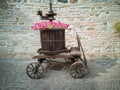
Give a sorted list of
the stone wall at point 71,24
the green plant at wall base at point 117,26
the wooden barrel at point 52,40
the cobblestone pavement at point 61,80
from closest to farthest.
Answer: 1. the cobblestone pavement at point 61,80
2. the wooden barrel at point 52,40
3. the green plant at wall base at point 117,26
4. the stone wall at point 71,24

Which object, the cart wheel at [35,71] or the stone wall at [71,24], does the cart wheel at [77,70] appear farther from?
the stone wall at [71,24]

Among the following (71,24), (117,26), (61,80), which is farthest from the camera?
(71,24)

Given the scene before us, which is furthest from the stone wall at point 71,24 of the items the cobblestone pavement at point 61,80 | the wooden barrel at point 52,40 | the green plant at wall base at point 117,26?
the wooden barrel at point 52,40

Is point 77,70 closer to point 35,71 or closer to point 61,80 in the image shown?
point 61,80

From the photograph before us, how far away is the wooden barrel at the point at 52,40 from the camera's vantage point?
3.87 metres

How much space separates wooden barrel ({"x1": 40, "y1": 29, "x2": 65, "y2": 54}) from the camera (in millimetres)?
3871

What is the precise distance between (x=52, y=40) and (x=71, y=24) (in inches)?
71.0

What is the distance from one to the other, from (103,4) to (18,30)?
8.58ft

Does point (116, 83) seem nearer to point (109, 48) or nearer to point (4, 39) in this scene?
point (109, 48)

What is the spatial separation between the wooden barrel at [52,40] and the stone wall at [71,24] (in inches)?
64.9

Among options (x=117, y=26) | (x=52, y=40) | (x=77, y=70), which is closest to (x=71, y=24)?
(x=117, y=26)

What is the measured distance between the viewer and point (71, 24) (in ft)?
18.2

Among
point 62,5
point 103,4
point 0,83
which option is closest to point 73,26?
point 62,5

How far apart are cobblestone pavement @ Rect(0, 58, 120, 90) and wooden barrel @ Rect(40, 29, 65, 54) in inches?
22.8
